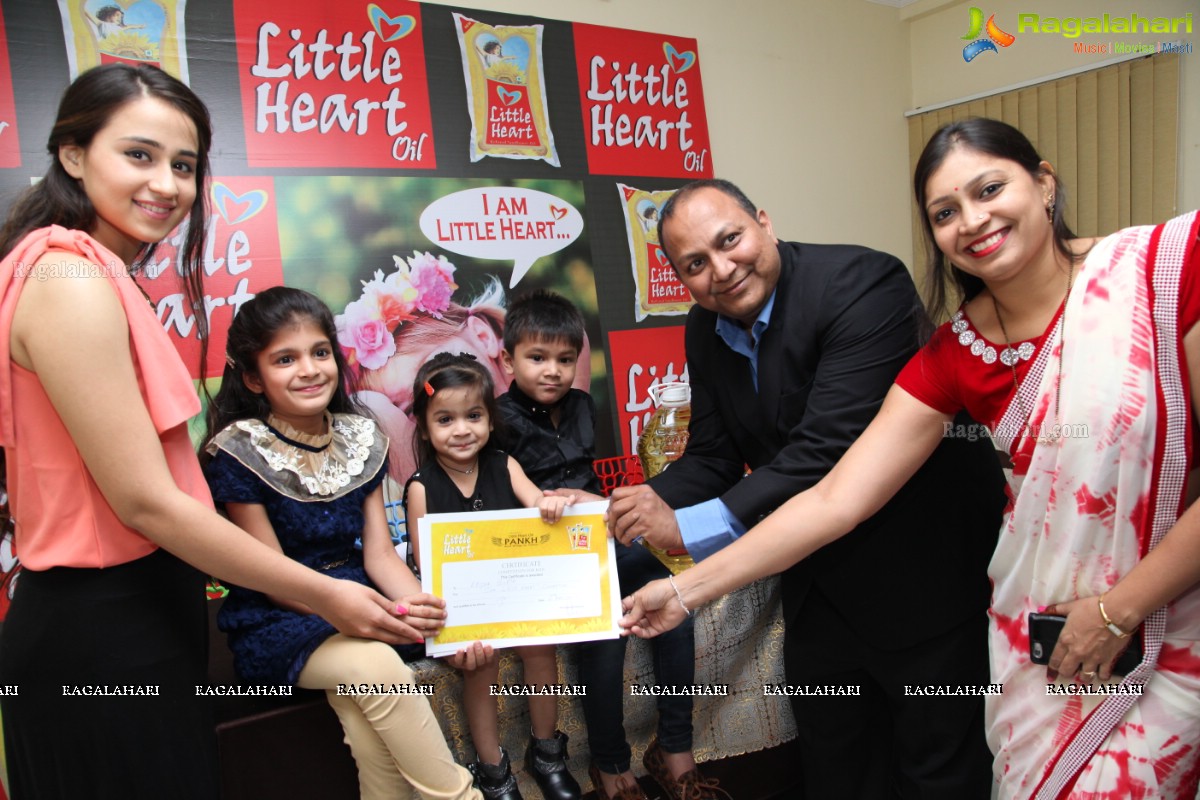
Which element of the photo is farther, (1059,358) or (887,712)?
(887,712)

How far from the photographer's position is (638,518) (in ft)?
5.52

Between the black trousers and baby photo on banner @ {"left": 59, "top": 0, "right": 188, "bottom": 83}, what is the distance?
7.92 feet

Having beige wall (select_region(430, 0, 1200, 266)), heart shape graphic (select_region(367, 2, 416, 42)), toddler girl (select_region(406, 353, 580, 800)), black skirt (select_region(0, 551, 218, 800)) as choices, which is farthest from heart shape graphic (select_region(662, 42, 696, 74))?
black skirt (select_region(0, 551, 218, 800))

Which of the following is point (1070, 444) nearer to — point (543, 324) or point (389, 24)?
point (543, 324)

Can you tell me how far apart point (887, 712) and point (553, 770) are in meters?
0.78

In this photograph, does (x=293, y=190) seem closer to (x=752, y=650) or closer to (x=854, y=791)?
(x=752, y=650)

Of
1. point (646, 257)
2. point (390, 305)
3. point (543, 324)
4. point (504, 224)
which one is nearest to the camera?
point (543, 324)

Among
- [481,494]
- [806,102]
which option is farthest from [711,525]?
[806,102]

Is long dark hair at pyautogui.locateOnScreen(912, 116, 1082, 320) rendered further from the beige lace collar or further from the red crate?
the red crate

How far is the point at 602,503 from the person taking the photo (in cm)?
169

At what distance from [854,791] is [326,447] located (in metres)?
1.45

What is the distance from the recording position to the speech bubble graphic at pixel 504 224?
2.88 metres

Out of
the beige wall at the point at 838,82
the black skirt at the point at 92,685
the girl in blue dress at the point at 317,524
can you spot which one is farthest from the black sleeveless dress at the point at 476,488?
the beige wall at the point at 838,82

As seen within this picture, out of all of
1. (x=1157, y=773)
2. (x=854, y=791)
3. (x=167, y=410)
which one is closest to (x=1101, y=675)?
(x=1157, y=773)
